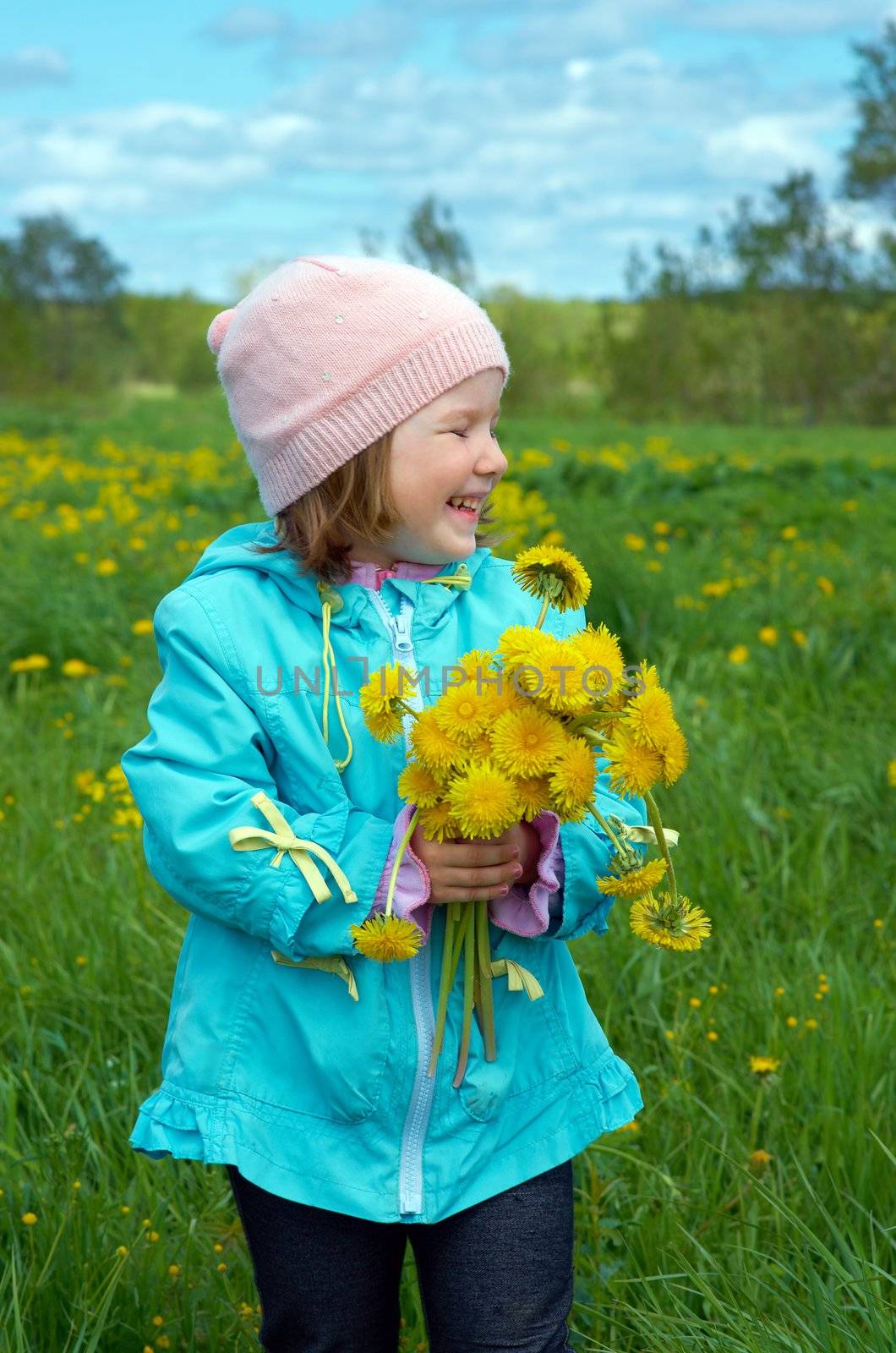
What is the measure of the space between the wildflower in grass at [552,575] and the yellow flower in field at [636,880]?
0.83ft

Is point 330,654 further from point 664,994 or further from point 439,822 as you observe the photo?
point 664,994

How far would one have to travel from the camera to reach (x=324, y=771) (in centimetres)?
147

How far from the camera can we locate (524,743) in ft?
3.89

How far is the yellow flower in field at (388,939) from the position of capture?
128 centimetres

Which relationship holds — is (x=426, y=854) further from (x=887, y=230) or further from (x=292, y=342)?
(x=887, y=230)

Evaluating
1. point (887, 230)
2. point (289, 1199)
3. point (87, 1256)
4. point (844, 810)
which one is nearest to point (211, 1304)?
point (87, 1256)

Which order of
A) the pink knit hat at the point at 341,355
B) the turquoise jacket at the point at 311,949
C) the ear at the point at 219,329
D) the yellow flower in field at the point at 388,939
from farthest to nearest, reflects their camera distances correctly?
the ear at the point at 219,329 < the pink knit hat at the point at 341,355 < the turquoise jacket at the point at 311,949 < the yellow flower in field at the point at 388,939

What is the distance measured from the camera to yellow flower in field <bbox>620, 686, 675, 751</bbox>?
119 centimetres

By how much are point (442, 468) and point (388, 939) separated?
53 centimetres

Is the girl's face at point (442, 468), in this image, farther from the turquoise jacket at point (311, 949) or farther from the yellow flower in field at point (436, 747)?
the yellow flower in field at point (436, 747)

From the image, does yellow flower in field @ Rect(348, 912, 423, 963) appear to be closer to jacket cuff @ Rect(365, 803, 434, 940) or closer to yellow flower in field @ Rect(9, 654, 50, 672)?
jacket cuff @ Rect(365, 803, 434, 940)

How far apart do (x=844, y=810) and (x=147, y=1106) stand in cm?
203

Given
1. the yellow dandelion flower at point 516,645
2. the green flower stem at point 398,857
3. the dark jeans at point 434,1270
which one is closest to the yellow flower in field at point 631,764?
the yellow dandelion flower at point 516,645

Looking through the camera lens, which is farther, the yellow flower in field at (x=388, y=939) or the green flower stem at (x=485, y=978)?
the green flower stem at (x=485, y=978)
